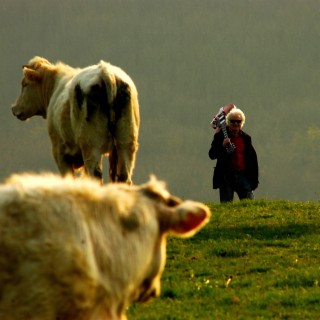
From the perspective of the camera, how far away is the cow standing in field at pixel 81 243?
13.8 ft

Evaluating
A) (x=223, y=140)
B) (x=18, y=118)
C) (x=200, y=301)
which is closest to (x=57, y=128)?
(x=18, y=118)

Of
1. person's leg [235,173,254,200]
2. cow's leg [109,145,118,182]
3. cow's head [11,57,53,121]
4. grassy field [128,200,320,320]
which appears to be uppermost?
cow's head [11,57,53,121]

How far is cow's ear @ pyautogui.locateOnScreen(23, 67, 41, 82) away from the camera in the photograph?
17.0 meters

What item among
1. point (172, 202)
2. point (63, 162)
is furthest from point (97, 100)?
point (172, 202)

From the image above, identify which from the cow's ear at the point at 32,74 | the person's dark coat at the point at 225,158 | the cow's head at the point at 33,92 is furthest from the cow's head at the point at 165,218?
the person's dark coat at the point at 225,158

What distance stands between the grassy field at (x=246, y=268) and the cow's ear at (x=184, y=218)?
406 centimetres

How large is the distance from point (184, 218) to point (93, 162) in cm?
939

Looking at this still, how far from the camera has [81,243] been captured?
429 centimetres

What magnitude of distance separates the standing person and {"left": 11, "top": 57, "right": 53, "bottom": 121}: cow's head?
11.7ft

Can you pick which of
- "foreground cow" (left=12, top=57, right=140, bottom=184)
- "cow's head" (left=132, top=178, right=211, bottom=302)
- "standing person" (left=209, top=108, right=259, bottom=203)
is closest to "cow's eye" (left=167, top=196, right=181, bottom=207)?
"cow's head" (left=132, top=178, right=211, bottom=302)

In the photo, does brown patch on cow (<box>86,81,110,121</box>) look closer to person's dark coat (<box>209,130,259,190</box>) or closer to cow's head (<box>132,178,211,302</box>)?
person's dark coat (<box>209,130,259,190</box>)

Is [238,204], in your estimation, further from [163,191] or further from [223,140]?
[163,191]

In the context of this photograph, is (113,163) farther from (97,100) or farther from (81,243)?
(81,243)

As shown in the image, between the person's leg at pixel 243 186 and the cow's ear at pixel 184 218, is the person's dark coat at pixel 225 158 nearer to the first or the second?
the person's leg at pixel 243 186
